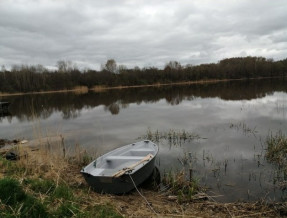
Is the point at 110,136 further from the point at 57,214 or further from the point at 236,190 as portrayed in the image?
the point at 57,214

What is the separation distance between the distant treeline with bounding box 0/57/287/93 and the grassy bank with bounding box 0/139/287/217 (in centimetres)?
5998

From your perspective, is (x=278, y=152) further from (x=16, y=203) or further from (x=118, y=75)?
(x=118, y=75)

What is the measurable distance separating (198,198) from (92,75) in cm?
6456

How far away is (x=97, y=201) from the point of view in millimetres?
4824

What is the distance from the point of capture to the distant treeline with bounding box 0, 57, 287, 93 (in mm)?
61094

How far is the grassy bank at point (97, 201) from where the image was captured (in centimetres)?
378

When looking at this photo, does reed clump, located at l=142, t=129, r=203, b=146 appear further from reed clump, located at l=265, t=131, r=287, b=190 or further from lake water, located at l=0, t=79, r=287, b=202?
reed clump, located at l=265, t=131, r=287, b=190

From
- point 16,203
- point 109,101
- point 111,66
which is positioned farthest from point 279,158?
point 111,66

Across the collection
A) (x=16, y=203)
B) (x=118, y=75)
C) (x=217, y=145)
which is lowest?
(x=217, y=145)

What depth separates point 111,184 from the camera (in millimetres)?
5430

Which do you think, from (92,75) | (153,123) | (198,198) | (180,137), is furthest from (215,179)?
(92,75)

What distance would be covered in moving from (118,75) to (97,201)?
220 ft

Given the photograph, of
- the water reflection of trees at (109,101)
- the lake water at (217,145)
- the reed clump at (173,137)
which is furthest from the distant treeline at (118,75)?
the reed clump at (173,137)

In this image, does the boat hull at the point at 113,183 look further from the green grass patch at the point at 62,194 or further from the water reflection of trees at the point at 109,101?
the water reflection of trees at the point at 109,101
